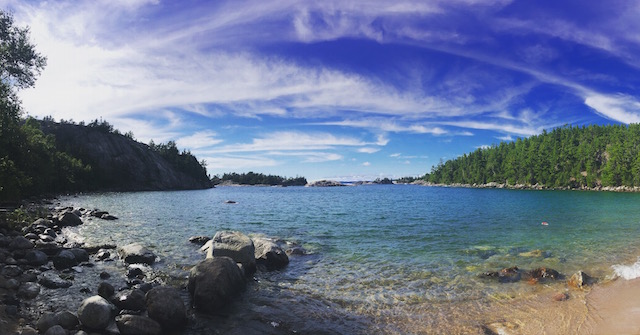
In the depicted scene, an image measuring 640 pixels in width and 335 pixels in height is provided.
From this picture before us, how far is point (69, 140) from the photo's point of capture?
123 meters

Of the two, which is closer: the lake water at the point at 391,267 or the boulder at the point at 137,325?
the boulder at the point at 137,325

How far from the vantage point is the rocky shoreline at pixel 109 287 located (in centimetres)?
866

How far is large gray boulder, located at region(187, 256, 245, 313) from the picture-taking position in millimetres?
10900

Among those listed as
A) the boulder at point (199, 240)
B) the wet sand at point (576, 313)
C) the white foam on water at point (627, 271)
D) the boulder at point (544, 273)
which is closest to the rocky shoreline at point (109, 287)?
the boulder at point (199, 240)

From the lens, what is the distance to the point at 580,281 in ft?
43.8

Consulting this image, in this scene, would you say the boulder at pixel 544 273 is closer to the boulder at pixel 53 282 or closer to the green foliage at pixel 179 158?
the boulder at pixel 53 282

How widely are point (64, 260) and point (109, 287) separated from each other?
521 centimetres

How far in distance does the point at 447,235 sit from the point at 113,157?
147496mm

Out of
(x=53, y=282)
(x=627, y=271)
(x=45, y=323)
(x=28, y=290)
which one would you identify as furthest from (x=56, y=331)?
(x=627, y=271)

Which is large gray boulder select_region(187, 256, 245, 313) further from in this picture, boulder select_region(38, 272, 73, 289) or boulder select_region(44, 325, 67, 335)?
boulder select_region(38, 272, 73, 289)

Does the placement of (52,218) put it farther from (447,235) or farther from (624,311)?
(624,311)

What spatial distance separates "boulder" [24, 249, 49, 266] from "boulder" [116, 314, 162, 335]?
8371 millimetres

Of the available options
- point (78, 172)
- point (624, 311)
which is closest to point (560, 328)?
point (624, 311)

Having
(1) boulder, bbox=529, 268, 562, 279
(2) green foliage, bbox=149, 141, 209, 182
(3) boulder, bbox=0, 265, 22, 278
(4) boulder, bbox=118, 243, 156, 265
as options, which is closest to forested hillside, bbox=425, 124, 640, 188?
(1) boulder, bbox=529, 268, 562, 279
